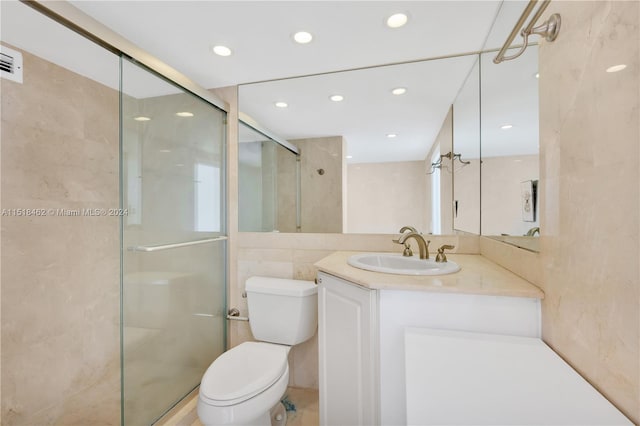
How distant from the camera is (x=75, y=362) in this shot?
58.4 inches

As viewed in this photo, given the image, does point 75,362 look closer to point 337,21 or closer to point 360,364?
point 360,364

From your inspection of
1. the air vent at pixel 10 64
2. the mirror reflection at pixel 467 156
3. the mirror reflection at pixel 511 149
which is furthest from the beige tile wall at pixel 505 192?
the air vent at pixel 10 64

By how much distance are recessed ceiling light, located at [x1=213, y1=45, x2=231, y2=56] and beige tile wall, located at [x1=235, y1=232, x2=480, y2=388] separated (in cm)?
122

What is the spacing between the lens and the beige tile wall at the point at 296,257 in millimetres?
1840

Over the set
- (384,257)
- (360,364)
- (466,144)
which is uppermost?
(466,144)

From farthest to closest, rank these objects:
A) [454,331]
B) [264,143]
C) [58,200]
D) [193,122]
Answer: [264,143]
[193,122]
[58,200]
[454,331]

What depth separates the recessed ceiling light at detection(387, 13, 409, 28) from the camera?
4.17 ft

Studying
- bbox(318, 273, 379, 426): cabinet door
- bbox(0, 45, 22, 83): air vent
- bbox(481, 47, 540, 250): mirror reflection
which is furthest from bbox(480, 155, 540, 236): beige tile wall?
bbox(0, 45, 22, 83): air vent

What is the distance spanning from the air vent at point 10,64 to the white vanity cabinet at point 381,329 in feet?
5.98

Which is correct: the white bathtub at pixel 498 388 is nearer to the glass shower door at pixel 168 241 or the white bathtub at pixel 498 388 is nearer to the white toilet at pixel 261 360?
the white toilet at pixel 261 360

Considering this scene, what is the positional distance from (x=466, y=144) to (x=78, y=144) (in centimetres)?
234

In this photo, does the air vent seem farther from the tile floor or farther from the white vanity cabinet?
the tile floor

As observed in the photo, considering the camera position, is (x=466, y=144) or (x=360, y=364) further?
(x=466, y=144)

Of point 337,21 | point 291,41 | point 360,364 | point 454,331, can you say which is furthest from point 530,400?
point 291,41
